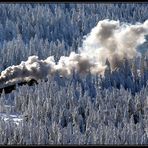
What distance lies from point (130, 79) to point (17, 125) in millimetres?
68453

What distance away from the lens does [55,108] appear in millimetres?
158500

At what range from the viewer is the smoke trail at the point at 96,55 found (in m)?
153

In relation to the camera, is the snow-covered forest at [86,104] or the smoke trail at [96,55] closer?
the snow-covered forest at [86,104]

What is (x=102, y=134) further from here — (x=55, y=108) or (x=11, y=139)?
(x=55, y=108)

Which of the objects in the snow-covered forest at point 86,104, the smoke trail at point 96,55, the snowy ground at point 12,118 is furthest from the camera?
the smoke trail at point 96,55

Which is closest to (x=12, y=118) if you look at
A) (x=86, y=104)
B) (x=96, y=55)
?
(x=86, y=104)

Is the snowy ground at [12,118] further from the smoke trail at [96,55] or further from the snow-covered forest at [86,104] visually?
the smoke trail at [96,55]

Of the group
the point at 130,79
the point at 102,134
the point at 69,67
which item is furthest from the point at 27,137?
the point at 130,79

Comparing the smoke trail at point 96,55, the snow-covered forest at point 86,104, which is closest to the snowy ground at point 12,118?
the snow-covered forest at point 86,104

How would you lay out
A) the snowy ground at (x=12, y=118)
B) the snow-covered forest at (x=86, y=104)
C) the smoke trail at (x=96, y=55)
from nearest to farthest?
the snow-covered forest at (x=86, y=104) < the snowy ground at (x=12, y=118) < the smoke trail at (x=96, y=55)

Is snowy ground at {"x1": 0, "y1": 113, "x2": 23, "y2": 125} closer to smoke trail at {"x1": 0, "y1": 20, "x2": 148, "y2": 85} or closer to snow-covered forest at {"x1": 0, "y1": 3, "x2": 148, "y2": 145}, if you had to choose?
snow-covered forest at {"x1": 0, "y1": 3, "x2": 148, "y2": 145}

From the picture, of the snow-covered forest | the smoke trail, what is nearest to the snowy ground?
the snow-covered forest

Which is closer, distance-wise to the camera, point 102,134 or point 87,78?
point 102,134

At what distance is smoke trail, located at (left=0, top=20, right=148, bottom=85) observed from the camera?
153 meters
